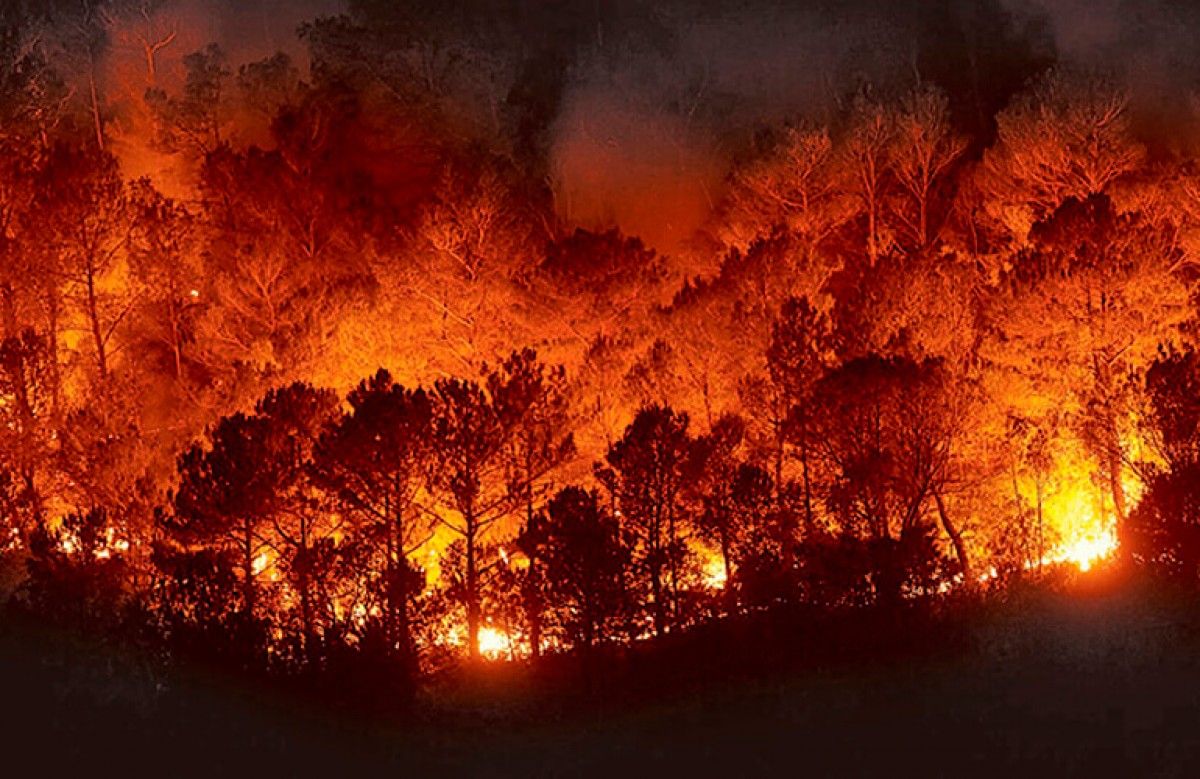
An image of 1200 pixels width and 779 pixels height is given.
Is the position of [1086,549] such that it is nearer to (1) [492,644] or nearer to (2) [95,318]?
(1) [492,644]

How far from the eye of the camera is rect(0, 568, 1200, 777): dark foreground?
14.6 meters

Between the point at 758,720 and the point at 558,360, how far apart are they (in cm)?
1539

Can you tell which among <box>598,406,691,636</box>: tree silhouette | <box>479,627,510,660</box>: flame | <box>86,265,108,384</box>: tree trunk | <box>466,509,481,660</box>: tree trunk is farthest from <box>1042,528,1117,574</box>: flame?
<box>86,265,108,384</box>: tree trunk

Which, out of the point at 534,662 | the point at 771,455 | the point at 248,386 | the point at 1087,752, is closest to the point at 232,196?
the point at 248,386

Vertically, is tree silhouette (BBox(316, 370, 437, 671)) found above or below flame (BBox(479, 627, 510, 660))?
above

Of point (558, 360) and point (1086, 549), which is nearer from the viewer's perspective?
point (1086, 549)

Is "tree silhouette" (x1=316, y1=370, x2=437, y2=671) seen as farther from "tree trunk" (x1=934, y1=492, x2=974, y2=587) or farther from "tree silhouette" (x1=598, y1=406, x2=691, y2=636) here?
"tree trunk" (x1=934, y1=492, x2=974, y2=587)

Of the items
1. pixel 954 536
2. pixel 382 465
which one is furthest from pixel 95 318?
pixel 954 536

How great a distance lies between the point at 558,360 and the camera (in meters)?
31.0

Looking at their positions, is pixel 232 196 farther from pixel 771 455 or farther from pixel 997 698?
pixel 997 698

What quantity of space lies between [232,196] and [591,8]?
1768cm

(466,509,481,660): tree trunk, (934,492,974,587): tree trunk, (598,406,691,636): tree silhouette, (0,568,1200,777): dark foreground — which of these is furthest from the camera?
(934,492,974,587): tree trunk

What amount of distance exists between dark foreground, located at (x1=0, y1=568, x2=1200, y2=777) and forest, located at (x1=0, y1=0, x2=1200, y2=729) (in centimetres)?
143

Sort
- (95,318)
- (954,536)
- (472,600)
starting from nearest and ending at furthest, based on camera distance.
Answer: (472,600) → (954,536) → (95,318)
